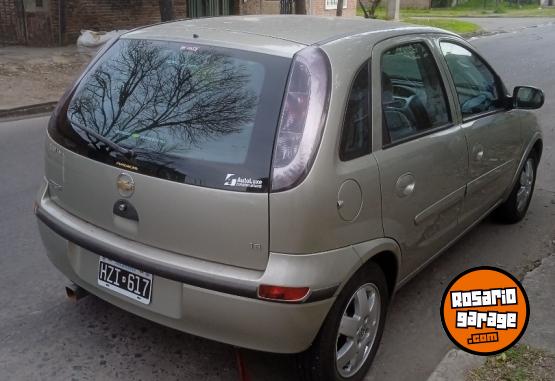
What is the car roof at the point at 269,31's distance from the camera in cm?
287

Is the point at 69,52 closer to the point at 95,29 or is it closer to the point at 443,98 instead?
the point at 95,29

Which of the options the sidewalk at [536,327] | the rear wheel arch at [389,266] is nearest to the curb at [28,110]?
the rear wheel arch at [389,266]

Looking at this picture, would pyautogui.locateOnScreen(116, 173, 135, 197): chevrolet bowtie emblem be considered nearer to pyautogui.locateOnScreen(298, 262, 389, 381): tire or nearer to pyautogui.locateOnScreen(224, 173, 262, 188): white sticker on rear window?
pyautogui.locateOnScreen(224, 173, 262, 188): white sticker on rear window

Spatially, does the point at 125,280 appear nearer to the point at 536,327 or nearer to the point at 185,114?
the point at 185,114

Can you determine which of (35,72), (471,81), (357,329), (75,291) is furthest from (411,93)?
(35,72)

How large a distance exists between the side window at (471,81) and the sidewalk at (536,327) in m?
1.21

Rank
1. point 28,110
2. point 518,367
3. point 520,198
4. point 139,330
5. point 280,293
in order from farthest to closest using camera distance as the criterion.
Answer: point 28,110 → point 520,198 → point 139,330 → point 518,367 → point 280,293

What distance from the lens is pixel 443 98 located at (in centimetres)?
373

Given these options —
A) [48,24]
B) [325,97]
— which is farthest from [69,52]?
[325,97]

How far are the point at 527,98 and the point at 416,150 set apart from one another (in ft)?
5.68

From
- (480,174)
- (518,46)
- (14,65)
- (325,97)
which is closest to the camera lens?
(325,97)

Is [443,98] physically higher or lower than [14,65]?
higher

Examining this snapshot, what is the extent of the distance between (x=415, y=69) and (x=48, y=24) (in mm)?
12694

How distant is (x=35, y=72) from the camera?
11742 mm
